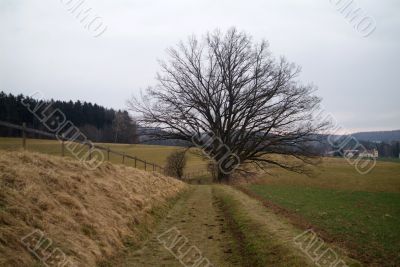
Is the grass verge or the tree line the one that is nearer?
the grass verge

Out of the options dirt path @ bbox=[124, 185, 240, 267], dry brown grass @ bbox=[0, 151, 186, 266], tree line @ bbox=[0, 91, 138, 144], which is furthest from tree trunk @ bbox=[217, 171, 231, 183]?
tree line @ bbox=[0, 91, 138, 144]

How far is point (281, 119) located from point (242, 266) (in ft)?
80.0

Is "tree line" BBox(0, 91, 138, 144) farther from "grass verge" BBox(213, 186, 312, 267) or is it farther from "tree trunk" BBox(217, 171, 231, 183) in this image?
"grass verge" BBox(213, 186, 312, 267)

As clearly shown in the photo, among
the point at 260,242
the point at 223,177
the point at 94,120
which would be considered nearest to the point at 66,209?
the point at 260,242

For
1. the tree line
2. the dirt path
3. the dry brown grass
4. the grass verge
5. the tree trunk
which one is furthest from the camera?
the tree line

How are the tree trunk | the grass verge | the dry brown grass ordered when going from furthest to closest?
1. the tree trunk
2. the grass verge
3. the dry brown grass

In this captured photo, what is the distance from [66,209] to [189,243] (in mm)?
3574

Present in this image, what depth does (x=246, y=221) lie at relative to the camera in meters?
13.2

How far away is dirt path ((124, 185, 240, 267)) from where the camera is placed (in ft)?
30.1

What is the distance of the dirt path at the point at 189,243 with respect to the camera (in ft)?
30.1

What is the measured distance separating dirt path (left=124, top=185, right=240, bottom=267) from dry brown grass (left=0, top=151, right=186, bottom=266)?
2.13 ft

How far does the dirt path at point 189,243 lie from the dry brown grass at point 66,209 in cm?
65

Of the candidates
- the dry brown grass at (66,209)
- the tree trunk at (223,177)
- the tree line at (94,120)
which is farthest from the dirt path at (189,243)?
the tree line at (94,120)

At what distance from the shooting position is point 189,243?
10.9m
